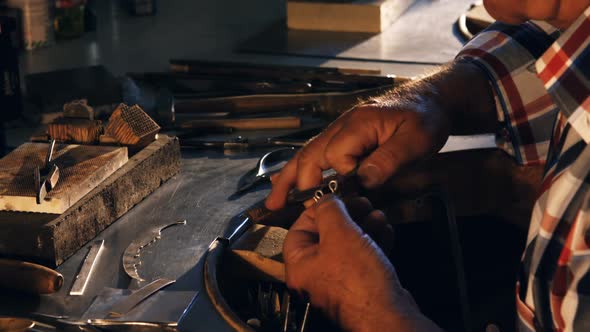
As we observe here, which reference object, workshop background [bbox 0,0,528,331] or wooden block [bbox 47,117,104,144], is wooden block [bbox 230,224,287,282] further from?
wooden block [bbox 47,117,104,144]

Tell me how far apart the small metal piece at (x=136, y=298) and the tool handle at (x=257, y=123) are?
56 cm

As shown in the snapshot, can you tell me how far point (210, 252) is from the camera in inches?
46.0

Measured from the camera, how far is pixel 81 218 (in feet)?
3.89

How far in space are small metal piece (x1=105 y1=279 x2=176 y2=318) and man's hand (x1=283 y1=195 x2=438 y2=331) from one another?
0.54ft

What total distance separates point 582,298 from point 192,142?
0.79 meters

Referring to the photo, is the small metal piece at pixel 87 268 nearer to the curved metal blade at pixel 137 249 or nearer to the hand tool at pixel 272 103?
the curved metal blade at pixel 137 249

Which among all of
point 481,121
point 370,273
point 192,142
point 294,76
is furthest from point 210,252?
point 294,76

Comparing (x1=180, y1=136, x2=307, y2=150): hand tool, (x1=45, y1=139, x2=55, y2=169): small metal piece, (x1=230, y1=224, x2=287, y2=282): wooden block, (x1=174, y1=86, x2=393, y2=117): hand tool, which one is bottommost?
(x1=230, y1=224, x2=287, y2=282): wooden block

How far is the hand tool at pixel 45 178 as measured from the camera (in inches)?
45.7

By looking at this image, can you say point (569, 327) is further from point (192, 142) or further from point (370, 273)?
point (192, 142)

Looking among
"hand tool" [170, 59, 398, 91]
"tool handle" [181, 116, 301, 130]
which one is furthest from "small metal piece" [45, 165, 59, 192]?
"hand tool" [170, 59, 398, 91]

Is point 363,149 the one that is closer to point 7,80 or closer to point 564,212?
point 564,212

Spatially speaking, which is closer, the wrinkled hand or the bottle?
the wrinkled hand

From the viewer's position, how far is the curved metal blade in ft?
3.74
